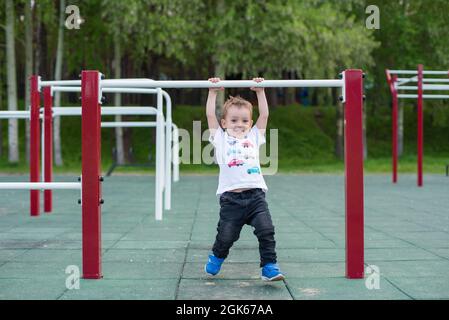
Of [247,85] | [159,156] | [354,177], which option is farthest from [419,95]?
[247,85]

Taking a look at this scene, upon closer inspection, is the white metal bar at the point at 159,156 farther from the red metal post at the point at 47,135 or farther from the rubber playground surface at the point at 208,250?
the red metal post at the point at 47,135

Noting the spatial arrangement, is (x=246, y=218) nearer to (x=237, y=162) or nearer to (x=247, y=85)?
(x=237, y=162)

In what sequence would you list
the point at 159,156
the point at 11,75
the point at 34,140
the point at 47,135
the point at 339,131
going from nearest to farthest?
the point at 159,156
the point at 34,140
the point at 47,135
the point at 11,75
the point at 339,131

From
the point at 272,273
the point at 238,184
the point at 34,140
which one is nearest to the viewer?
the point at 272,273

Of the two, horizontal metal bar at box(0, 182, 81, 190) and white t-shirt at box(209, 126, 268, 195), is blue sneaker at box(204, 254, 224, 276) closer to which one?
white t-shirt at box(209, 126, 268, 195)

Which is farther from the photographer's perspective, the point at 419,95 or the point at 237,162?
the point at 419,95

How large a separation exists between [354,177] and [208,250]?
1787 mm

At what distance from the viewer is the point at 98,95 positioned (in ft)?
13.6

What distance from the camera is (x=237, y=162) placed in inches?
161

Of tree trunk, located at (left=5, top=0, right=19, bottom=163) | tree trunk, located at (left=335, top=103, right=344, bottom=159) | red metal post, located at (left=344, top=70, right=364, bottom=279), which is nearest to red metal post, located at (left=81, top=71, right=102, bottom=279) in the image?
red metal post, located at (left=344, top=70, right=364, bottom=279)

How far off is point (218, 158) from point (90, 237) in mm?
970

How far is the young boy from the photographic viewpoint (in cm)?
405

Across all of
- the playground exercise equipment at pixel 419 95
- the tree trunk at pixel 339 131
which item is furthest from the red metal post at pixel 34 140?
the tree trunk at pixel 339 131
